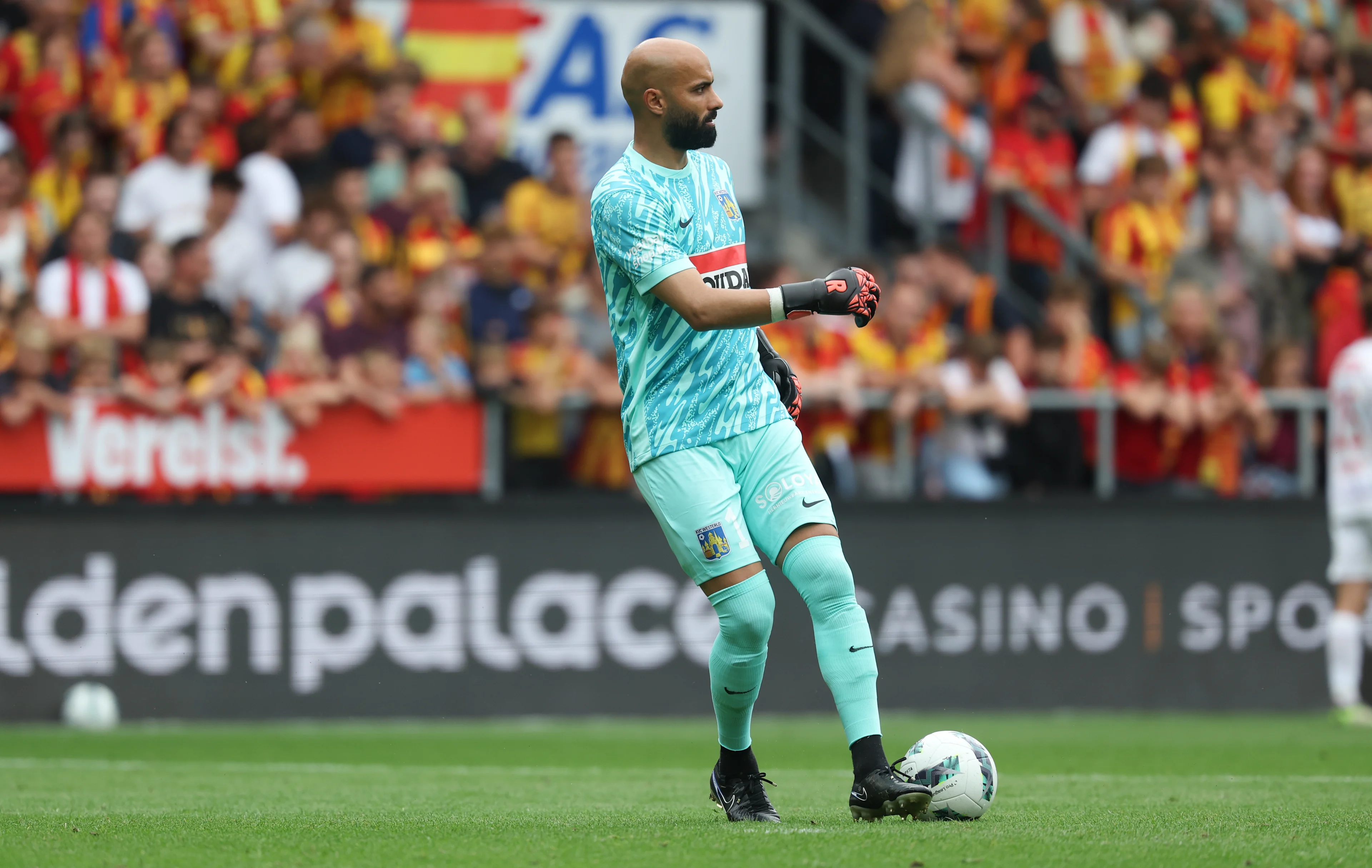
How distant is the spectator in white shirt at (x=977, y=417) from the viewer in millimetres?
12828

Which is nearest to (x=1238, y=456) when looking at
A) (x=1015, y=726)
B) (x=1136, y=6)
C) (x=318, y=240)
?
(x=1015, y=726)

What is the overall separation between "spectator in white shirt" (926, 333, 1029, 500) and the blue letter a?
392 centimetres

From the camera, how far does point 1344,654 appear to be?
1223 centimetres

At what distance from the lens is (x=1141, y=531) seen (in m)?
13.2

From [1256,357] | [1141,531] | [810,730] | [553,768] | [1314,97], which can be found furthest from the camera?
[1314,97]

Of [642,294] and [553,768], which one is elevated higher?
[642,294]

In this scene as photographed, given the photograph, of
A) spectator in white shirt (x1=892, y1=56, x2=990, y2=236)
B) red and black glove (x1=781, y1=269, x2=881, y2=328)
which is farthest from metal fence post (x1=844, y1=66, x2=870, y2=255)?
red and black glove (x1=781, y1=269, x2=881, y2=328)

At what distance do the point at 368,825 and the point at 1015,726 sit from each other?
21.8 ft

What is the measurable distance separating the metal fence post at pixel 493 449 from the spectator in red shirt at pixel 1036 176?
4.76 m

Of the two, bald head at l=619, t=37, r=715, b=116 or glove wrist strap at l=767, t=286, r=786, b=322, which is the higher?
bald head at l=619, t=37, r=715, b=116

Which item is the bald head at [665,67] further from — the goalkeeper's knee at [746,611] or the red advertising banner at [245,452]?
the red advertising banner at [245,452]

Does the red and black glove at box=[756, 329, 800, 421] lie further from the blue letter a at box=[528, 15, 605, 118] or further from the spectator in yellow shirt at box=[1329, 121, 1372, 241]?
the spectator in yellow shirt at box=[1329, 121, 1372, 241]

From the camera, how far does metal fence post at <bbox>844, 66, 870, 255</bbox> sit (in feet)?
49.5

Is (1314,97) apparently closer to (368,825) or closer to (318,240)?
(318,240)
